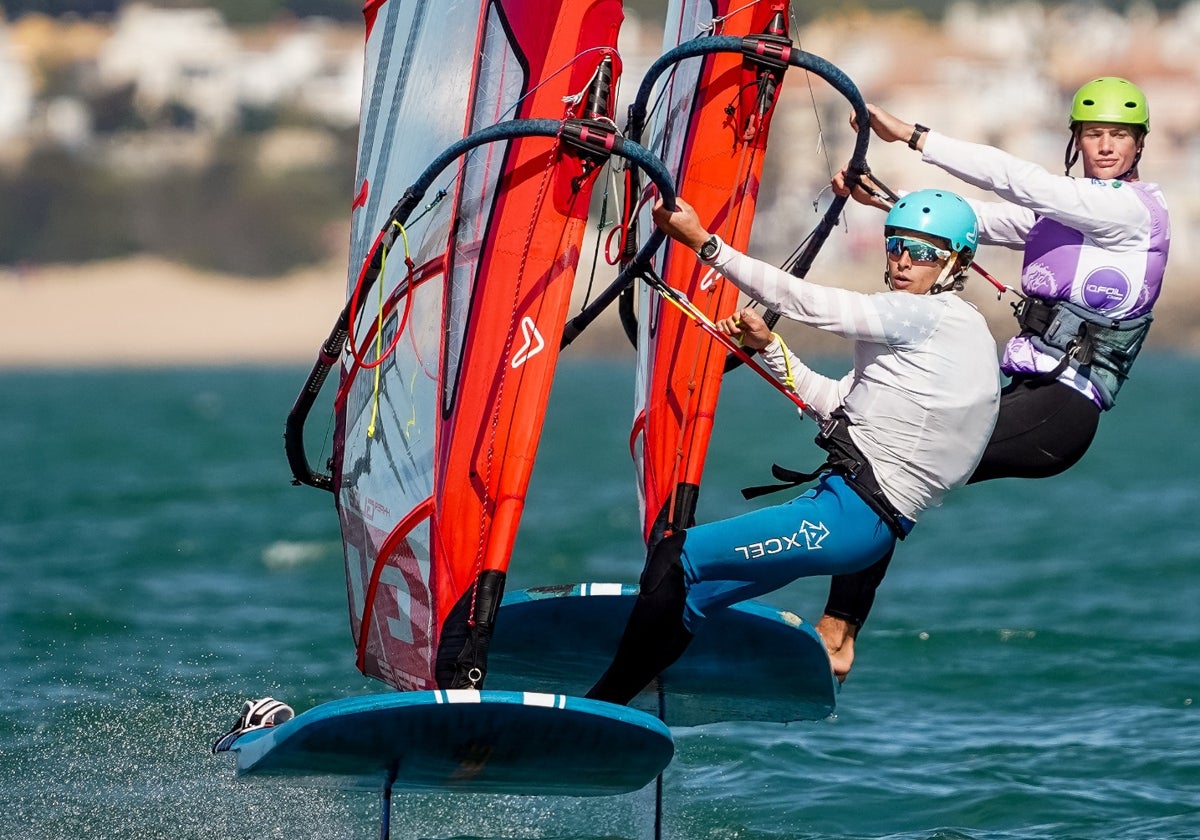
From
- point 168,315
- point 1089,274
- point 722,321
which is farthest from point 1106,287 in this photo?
point 168,315

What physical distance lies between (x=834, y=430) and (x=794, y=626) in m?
0.88

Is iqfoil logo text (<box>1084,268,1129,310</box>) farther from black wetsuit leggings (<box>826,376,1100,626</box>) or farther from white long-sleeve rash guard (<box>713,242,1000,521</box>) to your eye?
white long-sleeve rash guard (<box>713,242,1000,521</box>)

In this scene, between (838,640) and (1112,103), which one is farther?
(838,640)

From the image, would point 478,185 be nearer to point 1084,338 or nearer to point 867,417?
point 867,417

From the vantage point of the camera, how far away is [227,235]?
86688mm

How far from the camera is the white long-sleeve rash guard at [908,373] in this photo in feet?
19.0

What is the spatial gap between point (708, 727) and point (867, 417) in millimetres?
3790

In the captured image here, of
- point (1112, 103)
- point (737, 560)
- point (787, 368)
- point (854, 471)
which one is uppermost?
point (1112, 103)

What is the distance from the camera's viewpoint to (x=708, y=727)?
9.38 metres

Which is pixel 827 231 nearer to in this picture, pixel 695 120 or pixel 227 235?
pixel 695 120

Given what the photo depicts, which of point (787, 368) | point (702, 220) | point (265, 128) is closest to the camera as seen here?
point (787, 368)

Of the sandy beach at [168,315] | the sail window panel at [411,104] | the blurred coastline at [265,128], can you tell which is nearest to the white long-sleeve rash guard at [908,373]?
the sail window panel at [411,104]

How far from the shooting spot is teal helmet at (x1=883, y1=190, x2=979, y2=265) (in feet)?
19.2

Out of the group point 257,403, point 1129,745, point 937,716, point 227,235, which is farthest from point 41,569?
point 227,235
